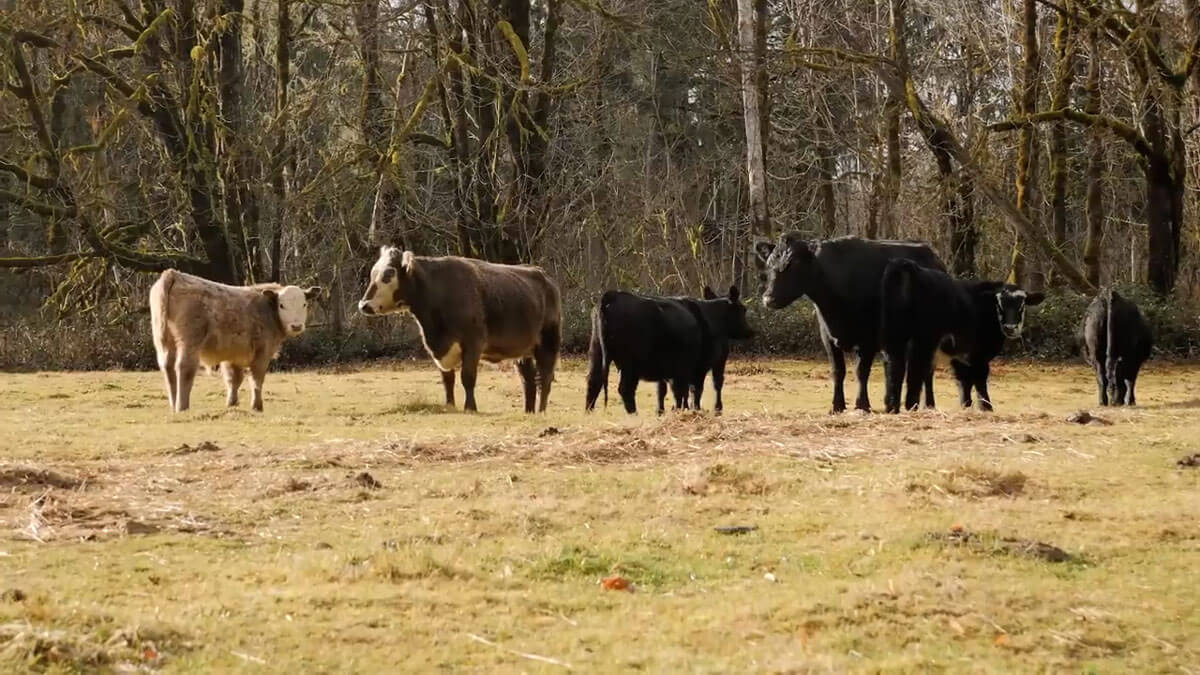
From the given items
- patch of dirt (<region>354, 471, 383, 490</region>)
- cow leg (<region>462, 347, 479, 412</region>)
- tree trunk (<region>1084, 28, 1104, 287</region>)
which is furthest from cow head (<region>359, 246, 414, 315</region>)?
tree trunk (<region>1084, 28, 1104, 287</region>)

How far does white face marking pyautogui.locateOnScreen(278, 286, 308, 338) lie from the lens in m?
17.9

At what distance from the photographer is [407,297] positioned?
16.6 metres

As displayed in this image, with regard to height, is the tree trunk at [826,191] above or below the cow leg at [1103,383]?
above

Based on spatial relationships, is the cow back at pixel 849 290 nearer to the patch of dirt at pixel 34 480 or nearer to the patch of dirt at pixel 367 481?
the patch of dirt at pixel 367 481

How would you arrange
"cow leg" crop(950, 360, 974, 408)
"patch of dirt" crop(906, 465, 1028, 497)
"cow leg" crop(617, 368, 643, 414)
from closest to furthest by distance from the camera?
1. "patch of dirt" crop(906, 465, 1028, 497)
2. "cow leg" crop(617, 368, 643, 414)
3. "cow leg" crop(950, 360, 974, 408)

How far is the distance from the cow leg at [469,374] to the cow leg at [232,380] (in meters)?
2.94

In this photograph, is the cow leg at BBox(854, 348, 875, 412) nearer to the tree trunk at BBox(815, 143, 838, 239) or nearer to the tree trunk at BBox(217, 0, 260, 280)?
the tree trunk at BBox(217, 0, 260, 280)

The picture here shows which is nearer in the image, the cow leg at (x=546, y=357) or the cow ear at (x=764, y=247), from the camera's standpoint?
the cow ear at (x=764, y=247)

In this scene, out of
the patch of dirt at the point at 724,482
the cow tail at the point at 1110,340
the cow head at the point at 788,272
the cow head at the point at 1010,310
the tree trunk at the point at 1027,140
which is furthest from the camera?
the tree trunk at the point at 1027,140

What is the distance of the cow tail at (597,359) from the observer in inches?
639

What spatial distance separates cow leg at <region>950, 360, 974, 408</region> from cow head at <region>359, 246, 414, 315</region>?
633cm

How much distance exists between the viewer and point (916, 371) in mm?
15242

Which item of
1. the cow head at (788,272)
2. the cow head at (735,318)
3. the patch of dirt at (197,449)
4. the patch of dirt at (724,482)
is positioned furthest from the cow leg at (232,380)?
the patch of dirt at (724,482)

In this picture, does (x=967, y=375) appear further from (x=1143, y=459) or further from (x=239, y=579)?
(x=239, y=579)
